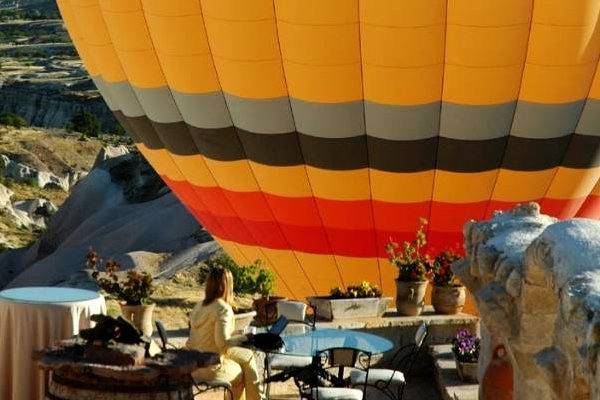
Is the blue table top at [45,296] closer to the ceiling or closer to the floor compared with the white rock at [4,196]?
closer to the floor

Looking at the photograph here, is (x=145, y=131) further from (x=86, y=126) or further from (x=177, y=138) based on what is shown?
(x=86, y=126)

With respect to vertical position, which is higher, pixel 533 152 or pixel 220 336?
pixel 533 152

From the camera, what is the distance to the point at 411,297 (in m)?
8.60

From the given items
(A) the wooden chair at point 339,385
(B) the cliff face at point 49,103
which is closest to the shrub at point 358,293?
(A) the wooden chair at point 339,385

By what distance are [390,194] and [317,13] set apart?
181 cm

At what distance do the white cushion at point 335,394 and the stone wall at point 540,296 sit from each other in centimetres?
79

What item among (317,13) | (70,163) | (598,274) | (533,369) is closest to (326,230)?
(317,13)

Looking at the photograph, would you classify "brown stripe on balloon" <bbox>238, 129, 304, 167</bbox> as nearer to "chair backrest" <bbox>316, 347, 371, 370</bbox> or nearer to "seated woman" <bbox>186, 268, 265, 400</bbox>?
"chair backrest" <bbox>316, 347, 371, 370</bbox>

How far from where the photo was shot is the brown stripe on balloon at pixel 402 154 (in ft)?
30.4

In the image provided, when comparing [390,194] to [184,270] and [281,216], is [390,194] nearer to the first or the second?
[281,216]

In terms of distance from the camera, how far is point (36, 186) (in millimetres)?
40781

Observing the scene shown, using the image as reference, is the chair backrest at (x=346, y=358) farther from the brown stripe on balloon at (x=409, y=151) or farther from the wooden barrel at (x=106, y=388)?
the wooden barrel at (x=106, y=388)

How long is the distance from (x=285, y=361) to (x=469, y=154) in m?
2.89

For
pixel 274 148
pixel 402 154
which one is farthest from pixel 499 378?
pixel 274 148
